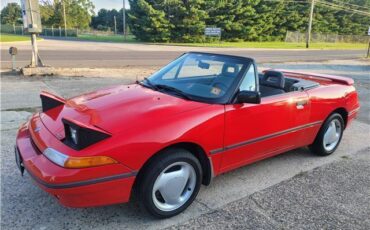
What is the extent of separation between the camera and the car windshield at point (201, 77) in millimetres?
3417

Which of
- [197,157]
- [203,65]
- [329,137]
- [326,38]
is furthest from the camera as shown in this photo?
[326,38]

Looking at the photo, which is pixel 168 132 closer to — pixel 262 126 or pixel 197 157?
pixel 197 157

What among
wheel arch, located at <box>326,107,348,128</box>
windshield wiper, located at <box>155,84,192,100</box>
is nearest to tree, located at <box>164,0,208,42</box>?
wheel arch, located at <box>326,107,348,128</box>

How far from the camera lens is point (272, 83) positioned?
4.21 meters

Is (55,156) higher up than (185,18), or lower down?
lower down

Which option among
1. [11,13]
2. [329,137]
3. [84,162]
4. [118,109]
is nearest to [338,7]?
[329,137]

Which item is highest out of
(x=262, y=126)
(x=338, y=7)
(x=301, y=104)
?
(x=338, y=7)

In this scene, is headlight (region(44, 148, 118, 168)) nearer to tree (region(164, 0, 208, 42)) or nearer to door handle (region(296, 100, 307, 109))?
door handle (region(296, 100, 307, 109))

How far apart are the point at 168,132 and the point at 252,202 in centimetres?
126

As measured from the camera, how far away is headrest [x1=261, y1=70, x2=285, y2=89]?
416 cm

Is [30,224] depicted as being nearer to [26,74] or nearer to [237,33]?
[26,74]

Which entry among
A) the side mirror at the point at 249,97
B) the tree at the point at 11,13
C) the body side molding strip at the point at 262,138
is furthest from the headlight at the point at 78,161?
the tree at the point at 11,13

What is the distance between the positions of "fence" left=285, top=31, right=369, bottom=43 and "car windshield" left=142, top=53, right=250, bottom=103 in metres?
51.0

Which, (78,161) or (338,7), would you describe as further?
(338,7)
